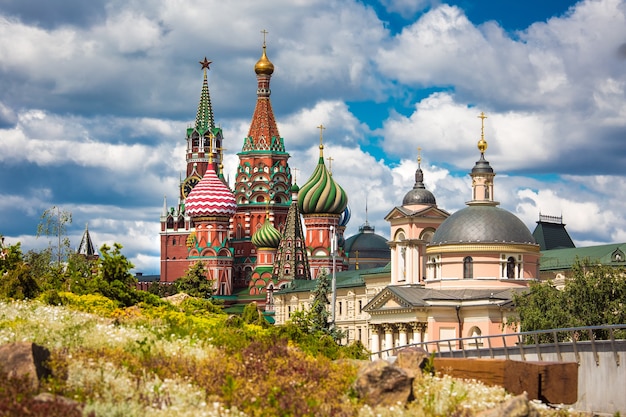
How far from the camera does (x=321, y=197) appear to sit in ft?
398

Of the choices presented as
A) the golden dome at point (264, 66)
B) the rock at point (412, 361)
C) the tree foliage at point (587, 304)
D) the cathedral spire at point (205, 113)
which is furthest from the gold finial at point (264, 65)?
the rock at point (412, 361)

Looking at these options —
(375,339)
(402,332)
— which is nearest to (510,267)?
(402,332)

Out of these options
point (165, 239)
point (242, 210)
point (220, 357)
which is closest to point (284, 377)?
point (220, 357)

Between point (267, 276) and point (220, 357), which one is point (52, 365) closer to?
point (220, 357)

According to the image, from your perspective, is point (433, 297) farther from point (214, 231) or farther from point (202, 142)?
point (202, 142)

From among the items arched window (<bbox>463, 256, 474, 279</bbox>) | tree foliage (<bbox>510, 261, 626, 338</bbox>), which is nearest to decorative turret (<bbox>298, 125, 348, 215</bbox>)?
arched window (<bbox>463, 256, 474, 279</bbox>)

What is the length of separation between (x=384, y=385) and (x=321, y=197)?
4048 inches

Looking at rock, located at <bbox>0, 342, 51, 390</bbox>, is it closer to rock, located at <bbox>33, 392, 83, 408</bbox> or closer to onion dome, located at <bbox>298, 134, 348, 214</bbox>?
rock, located at <bbox>33, 392, 83, 408</bbox>

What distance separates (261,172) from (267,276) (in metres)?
12.1

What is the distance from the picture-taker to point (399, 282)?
8781 centimetres

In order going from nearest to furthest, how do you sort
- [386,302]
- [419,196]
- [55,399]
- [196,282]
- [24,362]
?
[55,399], [24,362], [386,302], [419,196], [196,282]

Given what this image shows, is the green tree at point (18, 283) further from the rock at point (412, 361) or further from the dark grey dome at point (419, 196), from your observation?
the dark grey dome at point (419, 196)

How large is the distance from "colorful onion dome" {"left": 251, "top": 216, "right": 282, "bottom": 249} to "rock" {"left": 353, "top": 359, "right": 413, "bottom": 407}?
105675 millimetres

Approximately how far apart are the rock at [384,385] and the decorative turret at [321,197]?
10244 cm
